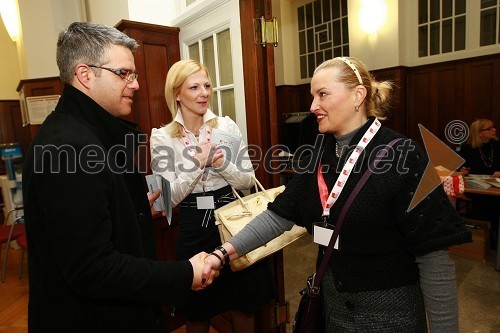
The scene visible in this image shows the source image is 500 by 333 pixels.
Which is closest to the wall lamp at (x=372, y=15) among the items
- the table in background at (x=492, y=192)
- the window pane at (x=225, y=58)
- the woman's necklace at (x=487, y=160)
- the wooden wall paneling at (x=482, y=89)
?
the wooden wall paneling at (x=482, y=89)

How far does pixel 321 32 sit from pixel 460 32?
9.35 ft

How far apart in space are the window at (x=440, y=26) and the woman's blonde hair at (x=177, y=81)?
596 centimetres

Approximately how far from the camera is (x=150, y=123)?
250 cm

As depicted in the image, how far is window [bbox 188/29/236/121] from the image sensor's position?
2.14 meters

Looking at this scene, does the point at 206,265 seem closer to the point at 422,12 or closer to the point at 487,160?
the point at 487,160

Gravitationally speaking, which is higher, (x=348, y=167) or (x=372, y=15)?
(x=372, y=15)

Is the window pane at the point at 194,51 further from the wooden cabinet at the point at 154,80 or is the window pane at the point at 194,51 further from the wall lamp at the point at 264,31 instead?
the wall lamp at the point at 264,31

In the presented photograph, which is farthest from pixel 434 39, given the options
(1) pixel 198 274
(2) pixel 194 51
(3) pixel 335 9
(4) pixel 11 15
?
(4) pixel 11 15

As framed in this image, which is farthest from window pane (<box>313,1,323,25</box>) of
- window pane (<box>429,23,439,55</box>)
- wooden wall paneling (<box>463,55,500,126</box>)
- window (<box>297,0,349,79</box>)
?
wooden wall paneling (<box>463,55,500,126</box>)

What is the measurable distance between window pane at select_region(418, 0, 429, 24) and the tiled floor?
4304mm

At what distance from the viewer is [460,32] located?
602 cm

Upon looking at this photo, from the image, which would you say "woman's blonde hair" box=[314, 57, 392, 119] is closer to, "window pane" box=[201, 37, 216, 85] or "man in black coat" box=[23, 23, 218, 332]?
"man in black coat" box=[23, 23, 218, 332]

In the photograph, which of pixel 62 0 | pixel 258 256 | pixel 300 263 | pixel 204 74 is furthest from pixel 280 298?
pixel 62 0

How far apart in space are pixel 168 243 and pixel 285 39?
23.6 ft
